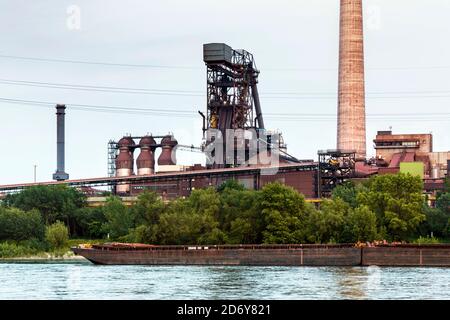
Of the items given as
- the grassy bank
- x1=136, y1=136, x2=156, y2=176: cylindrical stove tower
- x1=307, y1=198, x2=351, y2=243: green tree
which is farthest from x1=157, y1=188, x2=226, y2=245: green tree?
x1=136, y1=136, x2=156, y2=176: cylindrical stove tower

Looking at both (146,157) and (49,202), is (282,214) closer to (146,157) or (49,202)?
(49,202)

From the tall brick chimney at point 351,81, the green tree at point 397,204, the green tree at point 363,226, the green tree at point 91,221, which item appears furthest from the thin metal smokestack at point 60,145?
the green tree at point 363,226

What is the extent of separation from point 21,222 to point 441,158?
7117cm

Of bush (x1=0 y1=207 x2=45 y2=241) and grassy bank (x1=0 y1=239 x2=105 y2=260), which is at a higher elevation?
bush (x1=0 y1=207 x2=45 y2=241)

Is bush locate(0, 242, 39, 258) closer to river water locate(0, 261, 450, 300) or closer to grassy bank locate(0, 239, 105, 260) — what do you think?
grassy bank locate(0, 239, 105, 260)

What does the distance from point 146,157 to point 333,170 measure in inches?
1474

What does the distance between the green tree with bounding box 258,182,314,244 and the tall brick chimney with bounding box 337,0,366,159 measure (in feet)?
128

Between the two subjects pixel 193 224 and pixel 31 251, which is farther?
pixel 31 251

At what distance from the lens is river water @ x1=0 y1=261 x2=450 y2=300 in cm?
5862

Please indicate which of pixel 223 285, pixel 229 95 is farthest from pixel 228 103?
pixel 223 285

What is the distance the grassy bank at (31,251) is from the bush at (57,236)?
A: 2.05ft

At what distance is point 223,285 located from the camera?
6894cm

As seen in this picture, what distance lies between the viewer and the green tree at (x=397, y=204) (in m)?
122
